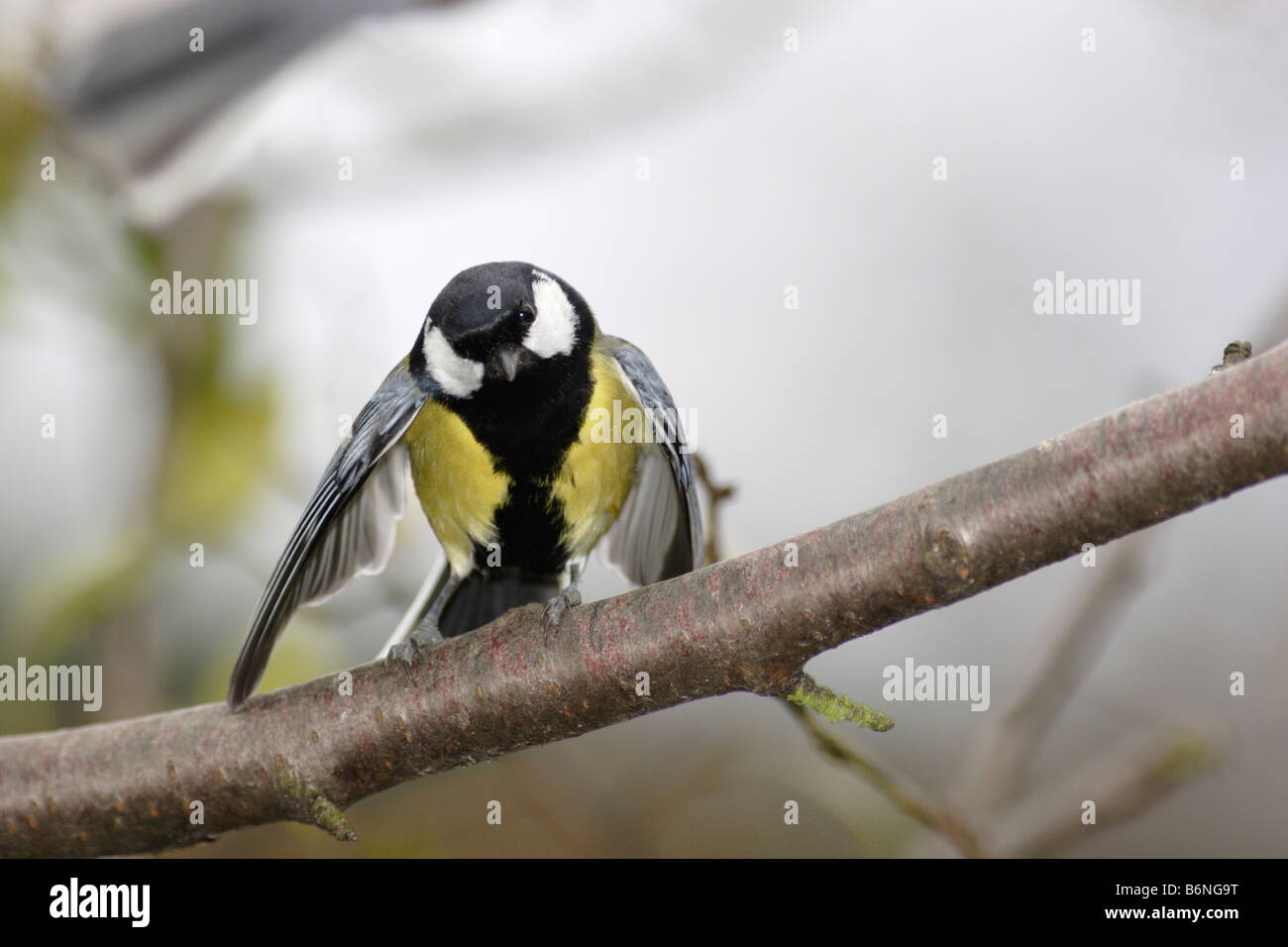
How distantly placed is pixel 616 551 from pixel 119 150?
41.9 inches

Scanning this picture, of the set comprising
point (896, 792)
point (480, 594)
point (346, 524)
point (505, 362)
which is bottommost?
point (896, 792)

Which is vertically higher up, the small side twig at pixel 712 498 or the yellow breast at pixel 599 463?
the yellow breast at pixel 599 463

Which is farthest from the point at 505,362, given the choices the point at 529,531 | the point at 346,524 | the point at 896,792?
the point at 896,792

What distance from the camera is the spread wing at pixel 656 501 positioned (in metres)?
1.75

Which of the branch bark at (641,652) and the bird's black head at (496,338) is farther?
the bird's black head at (496,338)

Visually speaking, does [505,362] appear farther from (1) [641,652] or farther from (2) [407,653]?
(1) [641,652]

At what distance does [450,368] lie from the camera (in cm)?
175

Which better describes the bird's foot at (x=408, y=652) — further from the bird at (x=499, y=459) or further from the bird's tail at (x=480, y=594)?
the bird's tail at (x=480, y=594)

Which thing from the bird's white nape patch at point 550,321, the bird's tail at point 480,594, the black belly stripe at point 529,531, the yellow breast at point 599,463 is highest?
the bird's white nape patch at point 550,321

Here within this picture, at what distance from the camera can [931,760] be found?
305 cm

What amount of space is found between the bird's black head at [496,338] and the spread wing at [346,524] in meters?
0.06

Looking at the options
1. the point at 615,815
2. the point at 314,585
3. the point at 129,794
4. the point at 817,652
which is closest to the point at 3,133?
the point at 314,585

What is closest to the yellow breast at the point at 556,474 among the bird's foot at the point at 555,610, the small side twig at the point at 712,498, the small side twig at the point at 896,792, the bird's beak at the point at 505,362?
the bird's beak at the point at 505,362

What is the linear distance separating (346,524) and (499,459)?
0.31 metres
